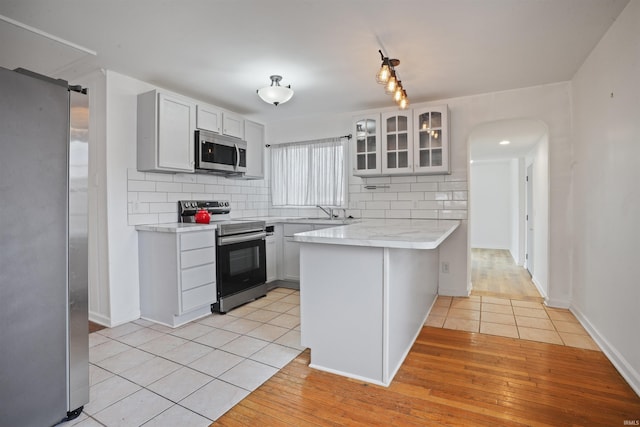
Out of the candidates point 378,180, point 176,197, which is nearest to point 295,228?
point 378,180

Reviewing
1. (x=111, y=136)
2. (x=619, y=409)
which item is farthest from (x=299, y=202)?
(x=619, y=409)

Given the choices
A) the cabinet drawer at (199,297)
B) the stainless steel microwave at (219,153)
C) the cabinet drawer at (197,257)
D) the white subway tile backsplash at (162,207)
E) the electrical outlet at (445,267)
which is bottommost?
the cabinet drawer at (199,297)

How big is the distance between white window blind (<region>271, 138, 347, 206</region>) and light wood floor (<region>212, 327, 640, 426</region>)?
2.62 metres

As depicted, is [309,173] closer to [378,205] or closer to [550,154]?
[378,205]

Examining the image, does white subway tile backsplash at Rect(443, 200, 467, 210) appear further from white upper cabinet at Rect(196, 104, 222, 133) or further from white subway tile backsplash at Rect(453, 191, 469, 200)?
white upper cabinet at Rect(196, 104, 222, 133)

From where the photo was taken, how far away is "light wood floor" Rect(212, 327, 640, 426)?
1.72m

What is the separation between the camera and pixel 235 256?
3.58 meters

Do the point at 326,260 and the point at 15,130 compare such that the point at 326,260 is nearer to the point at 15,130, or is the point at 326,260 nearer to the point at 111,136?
the point at 15,130

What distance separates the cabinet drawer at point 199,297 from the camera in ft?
10.0

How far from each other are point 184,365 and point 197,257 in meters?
1.09

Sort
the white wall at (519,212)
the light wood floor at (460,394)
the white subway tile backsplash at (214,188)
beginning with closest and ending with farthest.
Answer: the light wood floor at (460,394)
the white subway tile backsplash at (214,188)
the white wall at (519,212)

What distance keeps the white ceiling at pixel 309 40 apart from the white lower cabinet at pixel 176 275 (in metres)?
1.54

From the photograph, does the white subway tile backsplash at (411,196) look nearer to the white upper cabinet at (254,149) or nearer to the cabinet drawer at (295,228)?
the cabinet drawer at (295,228)

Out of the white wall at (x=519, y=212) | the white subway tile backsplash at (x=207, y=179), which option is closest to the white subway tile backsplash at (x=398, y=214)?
the white subway tile backsplash at (x=207, y=179)
